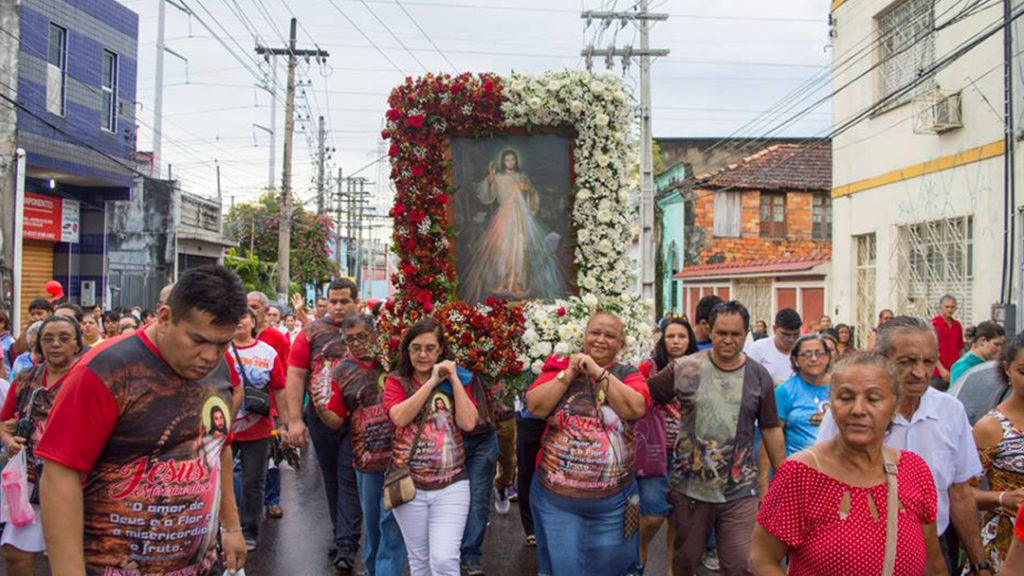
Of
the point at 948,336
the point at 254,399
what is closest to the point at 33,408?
the point at 254,399

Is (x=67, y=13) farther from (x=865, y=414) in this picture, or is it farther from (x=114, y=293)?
(x=865, y=414)

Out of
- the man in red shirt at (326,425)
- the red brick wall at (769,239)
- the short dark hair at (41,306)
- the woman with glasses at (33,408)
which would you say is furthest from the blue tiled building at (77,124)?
the red brick wall at (769,239)

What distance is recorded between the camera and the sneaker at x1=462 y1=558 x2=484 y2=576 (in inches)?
258

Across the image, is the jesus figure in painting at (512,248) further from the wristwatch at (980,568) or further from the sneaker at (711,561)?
the wristwatch at (980,568)

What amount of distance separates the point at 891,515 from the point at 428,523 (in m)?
2.86

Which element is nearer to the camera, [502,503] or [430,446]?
[430,446]

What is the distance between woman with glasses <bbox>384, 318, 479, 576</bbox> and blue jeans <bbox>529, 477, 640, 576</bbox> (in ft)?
1.81

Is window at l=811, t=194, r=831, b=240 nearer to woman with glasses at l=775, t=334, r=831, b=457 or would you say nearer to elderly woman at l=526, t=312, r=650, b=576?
woman with glasses at l=775, t=334, r=831, b=457

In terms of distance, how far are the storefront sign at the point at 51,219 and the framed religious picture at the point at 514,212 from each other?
14809 millimetres

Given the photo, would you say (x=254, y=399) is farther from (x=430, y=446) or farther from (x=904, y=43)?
(x=904, y=43)

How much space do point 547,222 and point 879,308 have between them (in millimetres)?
12506

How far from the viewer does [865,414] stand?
3268 millimetres

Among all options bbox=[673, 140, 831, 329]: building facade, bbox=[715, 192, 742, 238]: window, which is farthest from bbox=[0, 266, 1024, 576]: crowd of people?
bbox=[715, 192, 742, 238]: window

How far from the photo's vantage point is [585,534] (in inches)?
202
